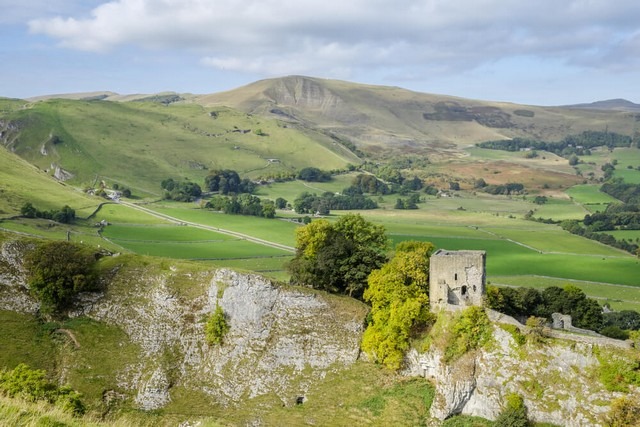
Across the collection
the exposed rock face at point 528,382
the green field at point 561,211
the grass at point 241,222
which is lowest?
the exposed rock face at point 528,382

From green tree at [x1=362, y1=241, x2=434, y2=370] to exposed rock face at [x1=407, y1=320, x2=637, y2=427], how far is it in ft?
10.3

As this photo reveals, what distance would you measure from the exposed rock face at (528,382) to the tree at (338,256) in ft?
41.1

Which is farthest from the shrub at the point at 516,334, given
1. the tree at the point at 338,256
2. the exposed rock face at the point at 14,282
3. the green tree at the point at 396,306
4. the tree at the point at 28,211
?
the tree at the point at 28,211

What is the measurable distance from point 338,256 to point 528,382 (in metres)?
22.0

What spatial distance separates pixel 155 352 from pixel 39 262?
1451 cm

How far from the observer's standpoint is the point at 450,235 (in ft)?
451

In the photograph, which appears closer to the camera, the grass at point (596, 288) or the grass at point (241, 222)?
the grass at point (596, 288)

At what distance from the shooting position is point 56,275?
54719 mm

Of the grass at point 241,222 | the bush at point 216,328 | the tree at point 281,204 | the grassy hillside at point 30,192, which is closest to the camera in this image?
the bush at point 216,328

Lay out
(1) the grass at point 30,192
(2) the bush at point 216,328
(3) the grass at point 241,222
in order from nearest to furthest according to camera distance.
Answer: (2) the bush at point 216,328, (1) the grass at point 30,192, (3) the grass at point 241,222

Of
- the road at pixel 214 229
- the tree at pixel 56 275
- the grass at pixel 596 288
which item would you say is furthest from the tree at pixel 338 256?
the road at pixel 214 229

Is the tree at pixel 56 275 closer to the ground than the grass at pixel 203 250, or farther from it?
farther from it

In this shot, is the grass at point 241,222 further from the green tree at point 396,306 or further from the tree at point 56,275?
the green tree at point 396,306

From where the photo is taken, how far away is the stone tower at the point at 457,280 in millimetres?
49375
